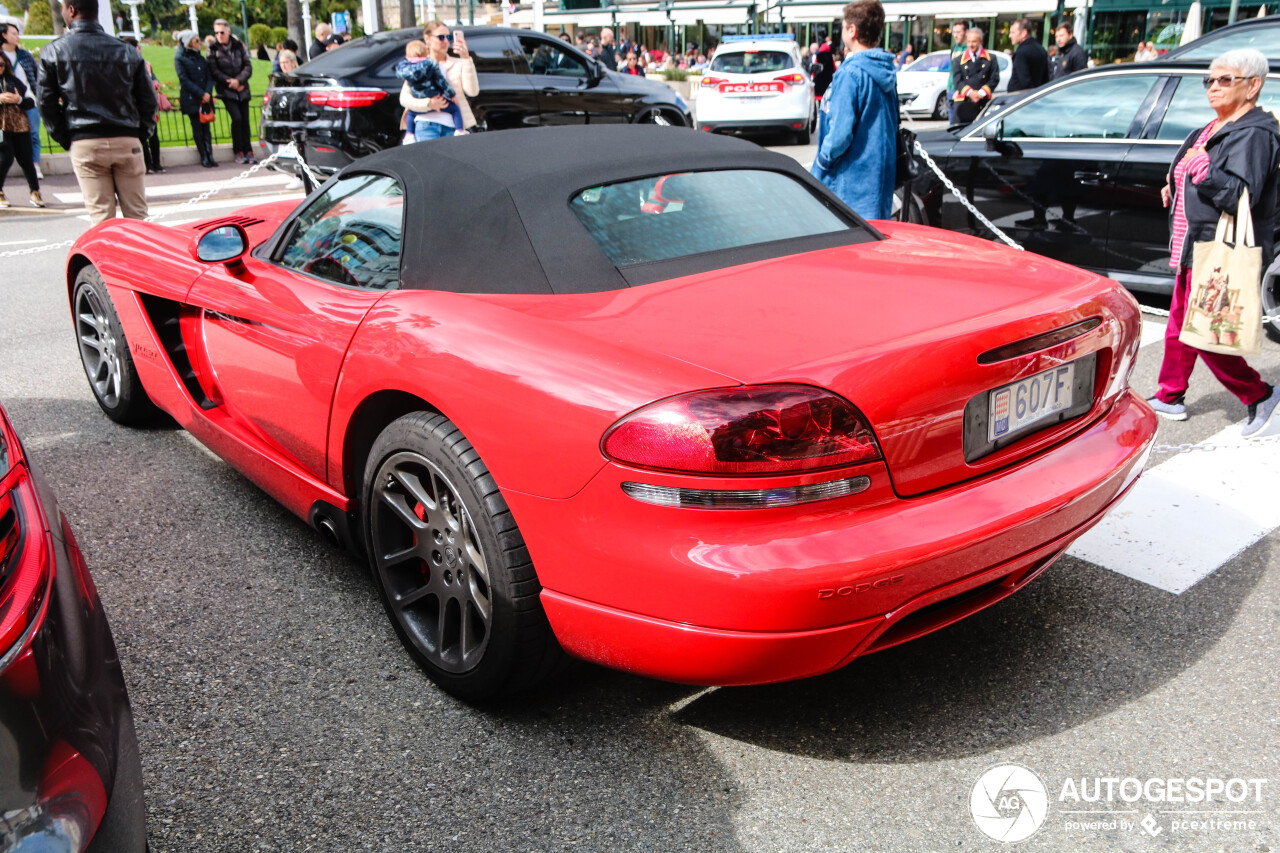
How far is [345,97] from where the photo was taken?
10.5 m

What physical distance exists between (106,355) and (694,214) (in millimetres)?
3008

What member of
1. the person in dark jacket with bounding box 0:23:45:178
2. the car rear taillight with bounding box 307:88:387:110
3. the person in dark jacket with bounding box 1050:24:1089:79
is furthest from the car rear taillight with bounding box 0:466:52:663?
the person in dark jacket with bounding box 1050:24:1089:79

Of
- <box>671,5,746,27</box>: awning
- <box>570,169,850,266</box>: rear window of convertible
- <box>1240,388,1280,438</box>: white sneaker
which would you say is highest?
<box>671,5,746,27</box>: awning

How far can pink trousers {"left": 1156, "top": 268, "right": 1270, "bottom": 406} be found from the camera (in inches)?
178

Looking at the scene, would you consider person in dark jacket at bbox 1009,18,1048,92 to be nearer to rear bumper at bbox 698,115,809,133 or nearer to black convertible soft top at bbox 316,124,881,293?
rear bumper at bbox 698,115,809,133

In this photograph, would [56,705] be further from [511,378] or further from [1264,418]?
[1264,418]

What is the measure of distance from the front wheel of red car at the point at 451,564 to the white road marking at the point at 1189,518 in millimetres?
2039

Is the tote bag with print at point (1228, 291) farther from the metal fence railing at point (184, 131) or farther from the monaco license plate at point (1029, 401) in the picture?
the metal fence railing at point (184, 131)

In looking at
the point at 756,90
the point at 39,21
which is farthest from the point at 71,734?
the point at 39,21

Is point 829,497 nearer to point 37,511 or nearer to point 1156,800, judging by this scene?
point 1156,800

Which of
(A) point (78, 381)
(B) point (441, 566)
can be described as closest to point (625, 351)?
(B) point (441, 566)

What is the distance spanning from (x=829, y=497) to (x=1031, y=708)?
959mm

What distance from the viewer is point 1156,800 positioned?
91.0 inches

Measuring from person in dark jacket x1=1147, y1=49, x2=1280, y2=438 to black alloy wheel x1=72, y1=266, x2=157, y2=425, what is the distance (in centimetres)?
455
